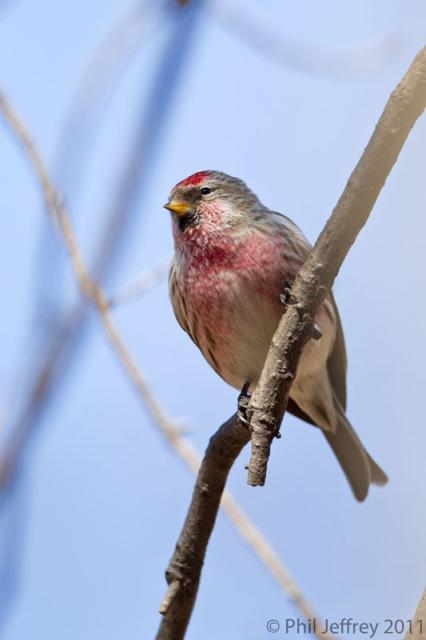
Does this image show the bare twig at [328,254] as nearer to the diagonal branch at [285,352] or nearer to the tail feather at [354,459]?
the diagonal branch at [285,352]

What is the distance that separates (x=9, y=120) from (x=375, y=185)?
3.35 ft

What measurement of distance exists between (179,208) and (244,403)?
1.17 m

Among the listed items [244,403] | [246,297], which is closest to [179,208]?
[246,297]

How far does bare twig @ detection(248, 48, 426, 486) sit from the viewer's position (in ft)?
7.47

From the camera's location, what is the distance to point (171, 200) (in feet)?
14.3

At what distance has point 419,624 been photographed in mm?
1743

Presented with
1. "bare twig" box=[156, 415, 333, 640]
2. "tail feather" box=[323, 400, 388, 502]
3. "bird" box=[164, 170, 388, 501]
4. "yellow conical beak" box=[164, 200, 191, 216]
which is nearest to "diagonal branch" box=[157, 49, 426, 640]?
"bare twig" box=[156, 415, 333, 640]

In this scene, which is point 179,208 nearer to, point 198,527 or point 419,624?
point 198,527

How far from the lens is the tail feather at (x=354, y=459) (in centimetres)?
425

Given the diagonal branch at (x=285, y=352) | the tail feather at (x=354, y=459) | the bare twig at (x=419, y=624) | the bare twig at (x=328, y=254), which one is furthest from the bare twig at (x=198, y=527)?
the bare twig at (x=419, y=624)

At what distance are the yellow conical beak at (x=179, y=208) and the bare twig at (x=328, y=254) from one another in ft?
5.52

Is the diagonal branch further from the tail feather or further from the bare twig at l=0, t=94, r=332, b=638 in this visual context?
the tail feather

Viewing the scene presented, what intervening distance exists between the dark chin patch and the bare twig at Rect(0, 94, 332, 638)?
44.8 inches

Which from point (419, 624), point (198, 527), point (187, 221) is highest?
point (187, 221)
